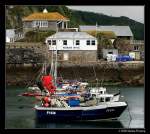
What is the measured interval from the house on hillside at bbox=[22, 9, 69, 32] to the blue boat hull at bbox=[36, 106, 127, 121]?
1152 mm

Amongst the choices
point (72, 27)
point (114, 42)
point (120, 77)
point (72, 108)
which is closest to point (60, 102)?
point (72, 108)

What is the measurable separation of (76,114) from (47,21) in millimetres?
1304

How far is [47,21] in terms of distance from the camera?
246 inches

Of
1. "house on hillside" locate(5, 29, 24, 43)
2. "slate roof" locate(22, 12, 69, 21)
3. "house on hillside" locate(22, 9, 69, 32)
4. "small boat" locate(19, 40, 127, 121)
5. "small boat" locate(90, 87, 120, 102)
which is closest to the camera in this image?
"house on hillside" locate(5, 29, 24, 43)

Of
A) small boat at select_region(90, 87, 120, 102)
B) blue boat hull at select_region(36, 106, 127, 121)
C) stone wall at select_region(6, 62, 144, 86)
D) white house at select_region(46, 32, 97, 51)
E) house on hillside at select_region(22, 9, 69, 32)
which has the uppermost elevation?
house on hillside at select_region(22, 9, 69, 32)

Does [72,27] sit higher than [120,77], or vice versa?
[72,27]

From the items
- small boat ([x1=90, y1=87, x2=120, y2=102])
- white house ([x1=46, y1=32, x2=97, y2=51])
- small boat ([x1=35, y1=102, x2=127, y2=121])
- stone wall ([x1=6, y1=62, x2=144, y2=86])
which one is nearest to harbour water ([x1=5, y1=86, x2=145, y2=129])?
small boat ([x1=35, y1=102, x2=127, y2=121])

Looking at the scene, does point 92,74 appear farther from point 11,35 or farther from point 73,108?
point 11,35

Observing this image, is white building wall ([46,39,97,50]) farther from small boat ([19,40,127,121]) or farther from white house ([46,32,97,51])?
small boat ([19,40,127,121])

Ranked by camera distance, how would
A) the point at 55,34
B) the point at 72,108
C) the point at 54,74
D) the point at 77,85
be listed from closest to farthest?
the point at 55,34 → the point at 72,108 → the point at 54,74 → the point at 77,85

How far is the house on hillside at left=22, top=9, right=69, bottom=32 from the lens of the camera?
5.70m
